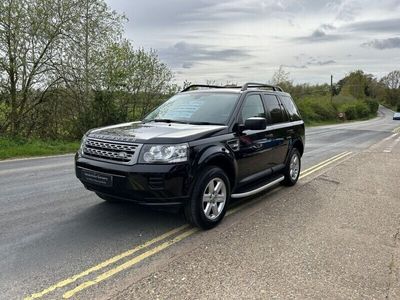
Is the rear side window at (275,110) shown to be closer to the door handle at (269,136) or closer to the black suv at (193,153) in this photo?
the black suv at (193,153)

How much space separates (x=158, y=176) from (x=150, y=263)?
937mm

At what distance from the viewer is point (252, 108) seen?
5.77 metres

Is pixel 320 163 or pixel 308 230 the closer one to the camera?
pixel 308 230

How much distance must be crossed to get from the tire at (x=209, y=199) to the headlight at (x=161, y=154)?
1.44 ft

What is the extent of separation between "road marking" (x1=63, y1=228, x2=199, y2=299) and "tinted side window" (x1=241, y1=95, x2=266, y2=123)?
1.88 meters

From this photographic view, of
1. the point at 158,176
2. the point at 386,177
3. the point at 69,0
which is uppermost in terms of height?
the point at 69,0

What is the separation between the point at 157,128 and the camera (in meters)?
4.88

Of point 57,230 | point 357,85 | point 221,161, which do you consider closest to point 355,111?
point 357,85

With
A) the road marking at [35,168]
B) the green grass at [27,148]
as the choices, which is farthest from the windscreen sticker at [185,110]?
the green grass at [27,148]

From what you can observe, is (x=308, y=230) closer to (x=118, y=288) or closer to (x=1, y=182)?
(x=118, y=288)

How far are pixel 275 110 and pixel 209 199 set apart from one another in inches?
101

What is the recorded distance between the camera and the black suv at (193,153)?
4227 millimetres

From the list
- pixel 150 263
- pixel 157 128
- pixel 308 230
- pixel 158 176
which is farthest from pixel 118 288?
pixel 308 230

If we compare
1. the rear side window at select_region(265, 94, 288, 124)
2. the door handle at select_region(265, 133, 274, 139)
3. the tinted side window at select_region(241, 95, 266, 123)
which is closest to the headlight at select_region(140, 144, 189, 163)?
the tinted side window at select_region(241, 95, 266, 123)
